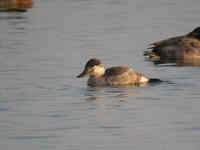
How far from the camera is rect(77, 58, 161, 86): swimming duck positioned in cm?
1797

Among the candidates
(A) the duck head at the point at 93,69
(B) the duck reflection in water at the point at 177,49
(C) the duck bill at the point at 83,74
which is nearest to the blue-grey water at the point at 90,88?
(C) the duck bill at the point at 83,74

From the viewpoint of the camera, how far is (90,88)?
699 inches

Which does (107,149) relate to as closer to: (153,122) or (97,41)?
(153,122)

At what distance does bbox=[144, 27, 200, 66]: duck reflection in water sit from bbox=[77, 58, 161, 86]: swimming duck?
458 cm

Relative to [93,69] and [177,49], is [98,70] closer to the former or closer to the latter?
[93,69]

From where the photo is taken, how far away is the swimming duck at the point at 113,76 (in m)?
18.0

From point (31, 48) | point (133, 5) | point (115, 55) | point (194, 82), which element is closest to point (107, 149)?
point (194, 82)

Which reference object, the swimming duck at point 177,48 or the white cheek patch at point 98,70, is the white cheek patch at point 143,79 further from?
the swimming duck at point 177,48

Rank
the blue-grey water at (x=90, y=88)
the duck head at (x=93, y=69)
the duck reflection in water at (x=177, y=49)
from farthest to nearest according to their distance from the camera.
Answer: the duck reflection in water at (x=177, y=49) → the duck head at (x=93, y=69) → the blue-grey water at (x=90, y=88)

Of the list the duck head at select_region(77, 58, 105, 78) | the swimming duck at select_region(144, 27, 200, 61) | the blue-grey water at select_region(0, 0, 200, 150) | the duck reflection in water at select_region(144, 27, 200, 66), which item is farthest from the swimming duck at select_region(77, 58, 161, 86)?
the swimming duck at select_region(144, 27, 200, 61)

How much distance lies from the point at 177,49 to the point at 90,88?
241 inches

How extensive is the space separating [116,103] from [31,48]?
339 inches

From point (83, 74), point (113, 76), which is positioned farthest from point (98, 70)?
point (113, 76)

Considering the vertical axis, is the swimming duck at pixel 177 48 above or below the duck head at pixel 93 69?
below
